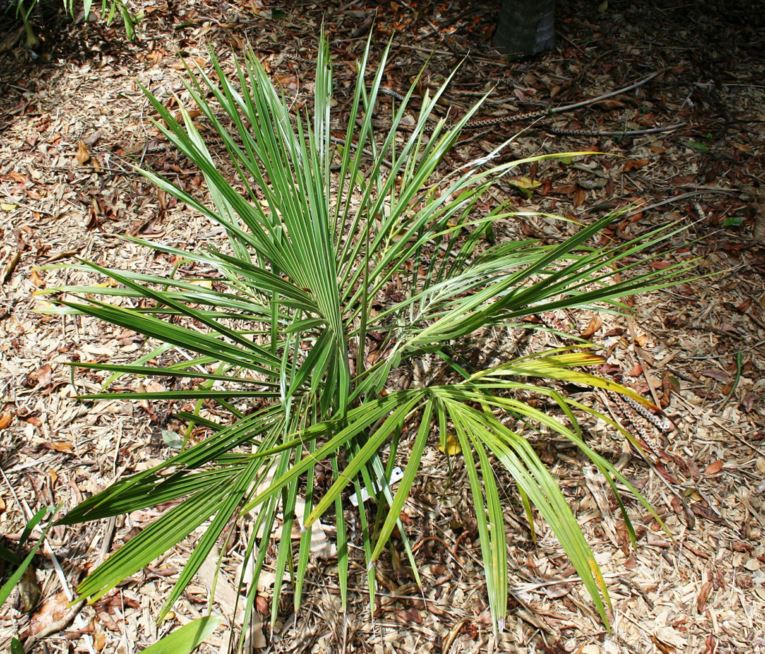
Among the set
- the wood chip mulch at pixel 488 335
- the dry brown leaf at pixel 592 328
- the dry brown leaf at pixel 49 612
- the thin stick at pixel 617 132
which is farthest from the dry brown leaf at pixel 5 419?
the thin stick at pixel 617 132

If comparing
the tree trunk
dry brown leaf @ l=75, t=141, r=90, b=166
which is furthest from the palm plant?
the tree trunk

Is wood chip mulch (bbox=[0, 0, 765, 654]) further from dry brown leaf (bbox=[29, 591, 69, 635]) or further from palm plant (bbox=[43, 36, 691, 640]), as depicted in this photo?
palm plant (bbox=[43, 36, 691, 640])

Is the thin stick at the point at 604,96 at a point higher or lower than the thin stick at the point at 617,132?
higher

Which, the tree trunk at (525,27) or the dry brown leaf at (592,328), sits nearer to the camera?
the dry brown leaf at (592,328)

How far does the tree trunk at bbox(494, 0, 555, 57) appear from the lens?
6.45ft

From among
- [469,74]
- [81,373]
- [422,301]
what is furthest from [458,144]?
[81,373]

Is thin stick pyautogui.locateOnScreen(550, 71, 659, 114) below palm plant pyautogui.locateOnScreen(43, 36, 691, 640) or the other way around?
below

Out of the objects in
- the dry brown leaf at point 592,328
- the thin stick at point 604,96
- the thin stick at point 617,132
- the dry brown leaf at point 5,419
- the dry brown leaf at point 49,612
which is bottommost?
the dry brown leaf at point 49,612

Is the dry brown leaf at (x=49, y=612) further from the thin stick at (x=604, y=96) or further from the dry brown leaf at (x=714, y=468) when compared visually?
the thin stick at (x=604, y=96)

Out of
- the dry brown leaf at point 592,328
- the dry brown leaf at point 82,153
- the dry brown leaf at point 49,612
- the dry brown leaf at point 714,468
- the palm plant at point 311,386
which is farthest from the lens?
the dry brown leaf at point 82,153

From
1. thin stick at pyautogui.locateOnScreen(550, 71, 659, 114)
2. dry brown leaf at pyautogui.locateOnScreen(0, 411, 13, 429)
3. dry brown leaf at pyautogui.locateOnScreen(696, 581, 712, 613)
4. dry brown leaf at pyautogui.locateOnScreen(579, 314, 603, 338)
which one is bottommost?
dry brown leaf at pyautogui.locateOnScreen(696, 581, 712, 613)

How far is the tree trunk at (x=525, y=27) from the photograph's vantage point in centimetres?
197

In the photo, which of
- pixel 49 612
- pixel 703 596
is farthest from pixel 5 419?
pixel 703 596

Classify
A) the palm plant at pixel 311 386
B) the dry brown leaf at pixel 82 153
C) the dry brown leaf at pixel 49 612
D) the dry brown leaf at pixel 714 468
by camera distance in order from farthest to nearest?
the dry brown leaf at pixel 82 153 → the dry brown leaf at pixel 714 468 → the dry brown leaf at pixel 49 612 → the palm plant at pixel 311 386
